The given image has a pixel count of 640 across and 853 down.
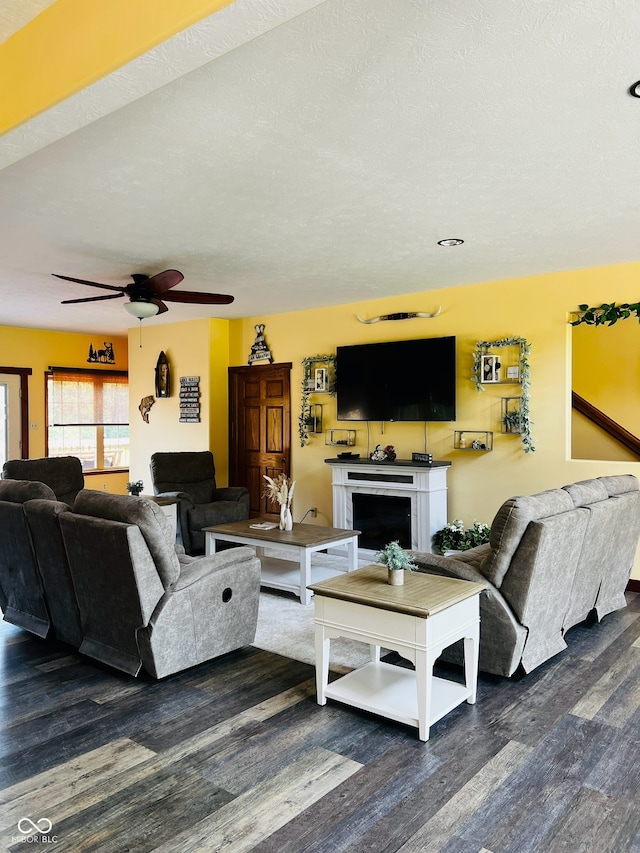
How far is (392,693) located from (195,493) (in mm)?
4286

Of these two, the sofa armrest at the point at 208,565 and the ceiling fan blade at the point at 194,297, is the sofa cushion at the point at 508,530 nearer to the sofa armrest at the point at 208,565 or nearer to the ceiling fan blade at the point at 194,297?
the sofa armrest at the point at 208,565

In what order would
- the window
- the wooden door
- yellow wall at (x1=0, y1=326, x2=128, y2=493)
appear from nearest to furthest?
1. the wooden door
2. yellow wall at (x1=0, y1=326, x2=128, y2=493)
3. the window

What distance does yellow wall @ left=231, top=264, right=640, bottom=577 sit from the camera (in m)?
5.40

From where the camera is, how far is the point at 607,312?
5090 mm

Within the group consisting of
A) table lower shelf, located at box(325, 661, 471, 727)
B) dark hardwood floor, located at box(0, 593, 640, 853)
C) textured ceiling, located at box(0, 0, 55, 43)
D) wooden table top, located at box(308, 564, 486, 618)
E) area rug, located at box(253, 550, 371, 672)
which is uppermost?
textured ceiling, located at box(0, 0, 55, 43)

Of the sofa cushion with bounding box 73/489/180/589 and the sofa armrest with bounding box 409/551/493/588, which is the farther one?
the sofa armrest with bounding box 409/551/493/588

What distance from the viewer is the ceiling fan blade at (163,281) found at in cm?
450

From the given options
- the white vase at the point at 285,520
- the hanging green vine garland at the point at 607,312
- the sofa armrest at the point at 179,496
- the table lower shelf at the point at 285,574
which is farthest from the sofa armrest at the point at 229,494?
the hanging green vine garland at the point at 607,312

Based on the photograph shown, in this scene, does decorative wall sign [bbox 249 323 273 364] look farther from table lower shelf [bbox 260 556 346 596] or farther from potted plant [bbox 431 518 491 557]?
potted plant [bbox 431 518 491 557]

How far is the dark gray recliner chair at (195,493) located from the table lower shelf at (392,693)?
342 centimetres

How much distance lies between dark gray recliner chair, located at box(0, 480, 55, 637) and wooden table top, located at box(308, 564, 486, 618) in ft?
6.27

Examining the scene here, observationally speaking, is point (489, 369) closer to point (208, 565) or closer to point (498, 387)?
point (498, 387)

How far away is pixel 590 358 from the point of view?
21.1 feet

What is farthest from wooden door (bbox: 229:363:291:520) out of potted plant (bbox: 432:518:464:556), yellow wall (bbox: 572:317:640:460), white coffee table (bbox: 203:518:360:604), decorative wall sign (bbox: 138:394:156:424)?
yellow wall (bbox: 572:317:640:460)
